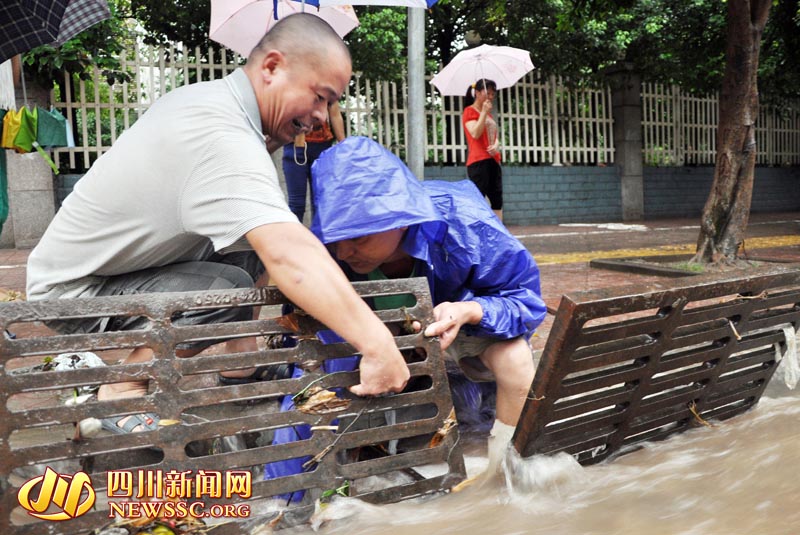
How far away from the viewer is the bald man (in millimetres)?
1687

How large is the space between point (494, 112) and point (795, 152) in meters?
9.00

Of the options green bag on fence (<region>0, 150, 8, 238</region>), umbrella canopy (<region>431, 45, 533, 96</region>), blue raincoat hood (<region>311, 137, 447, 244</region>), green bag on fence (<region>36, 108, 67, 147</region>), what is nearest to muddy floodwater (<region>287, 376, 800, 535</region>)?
blue raincoat hood (<region>311, 137, 447, 244</region>)

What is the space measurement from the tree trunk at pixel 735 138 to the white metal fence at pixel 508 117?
18.0ft

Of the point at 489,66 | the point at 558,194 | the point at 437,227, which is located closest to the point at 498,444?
the point at 437,227

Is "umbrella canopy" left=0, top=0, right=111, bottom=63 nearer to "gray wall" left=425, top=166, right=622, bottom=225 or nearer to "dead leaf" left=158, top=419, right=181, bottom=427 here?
"dead leaf" left=158, top=419, right=181, bottom=427

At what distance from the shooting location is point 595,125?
12836 mm

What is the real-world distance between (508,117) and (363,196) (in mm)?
10204

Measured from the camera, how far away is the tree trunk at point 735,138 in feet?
18.7

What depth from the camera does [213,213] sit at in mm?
1757

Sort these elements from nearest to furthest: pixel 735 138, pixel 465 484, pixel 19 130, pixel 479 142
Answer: pixel 465 484 < pixel 19 130 < pixel 735 138 < pixel 479 142

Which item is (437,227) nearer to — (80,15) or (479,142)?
(80,15)

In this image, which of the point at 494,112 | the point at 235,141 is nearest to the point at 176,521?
the point at 235,141

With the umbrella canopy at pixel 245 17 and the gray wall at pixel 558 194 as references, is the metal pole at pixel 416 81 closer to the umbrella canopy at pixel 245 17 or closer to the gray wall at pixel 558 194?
the umbrella canopy at pixel 245 17

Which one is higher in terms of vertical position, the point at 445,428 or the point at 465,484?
the point at 445,428
